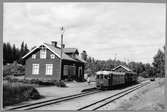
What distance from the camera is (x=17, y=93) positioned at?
8.85 m

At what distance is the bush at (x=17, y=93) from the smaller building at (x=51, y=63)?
0.50 m

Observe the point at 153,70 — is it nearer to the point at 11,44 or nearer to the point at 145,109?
the point at 145,109

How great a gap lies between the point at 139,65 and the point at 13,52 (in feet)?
16.0

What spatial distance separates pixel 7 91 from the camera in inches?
321

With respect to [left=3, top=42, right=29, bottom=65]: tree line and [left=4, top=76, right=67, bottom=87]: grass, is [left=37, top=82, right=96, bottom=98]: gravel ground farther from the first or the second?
[left=3, top=42, right=29, bottom=65]: tree line

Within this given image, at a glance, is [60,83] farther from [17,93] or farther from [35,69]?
[17,93]

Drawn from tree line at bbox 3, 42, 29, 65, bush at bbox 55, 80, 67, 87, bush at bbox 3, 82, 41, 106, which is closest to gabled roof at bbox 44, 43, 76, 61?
tree line at bbox 3, 42, 29, 65

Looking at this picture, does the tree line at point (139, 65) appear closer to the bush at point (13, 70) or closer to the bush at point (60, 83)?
the bush at point (60, 83)

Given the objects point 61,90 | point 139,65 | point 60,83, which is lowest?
point 61,90

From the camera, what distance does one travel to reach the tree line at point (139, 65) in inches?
333

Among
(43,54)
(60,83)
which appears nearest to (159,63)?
(60,83)

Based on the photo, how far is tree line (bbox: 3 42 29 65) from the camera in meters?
7.90

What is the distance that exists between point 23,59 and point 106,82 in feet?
24.3

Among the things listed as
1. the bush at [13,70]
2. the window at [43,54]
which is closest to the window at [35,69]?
the bush at [13,70]
